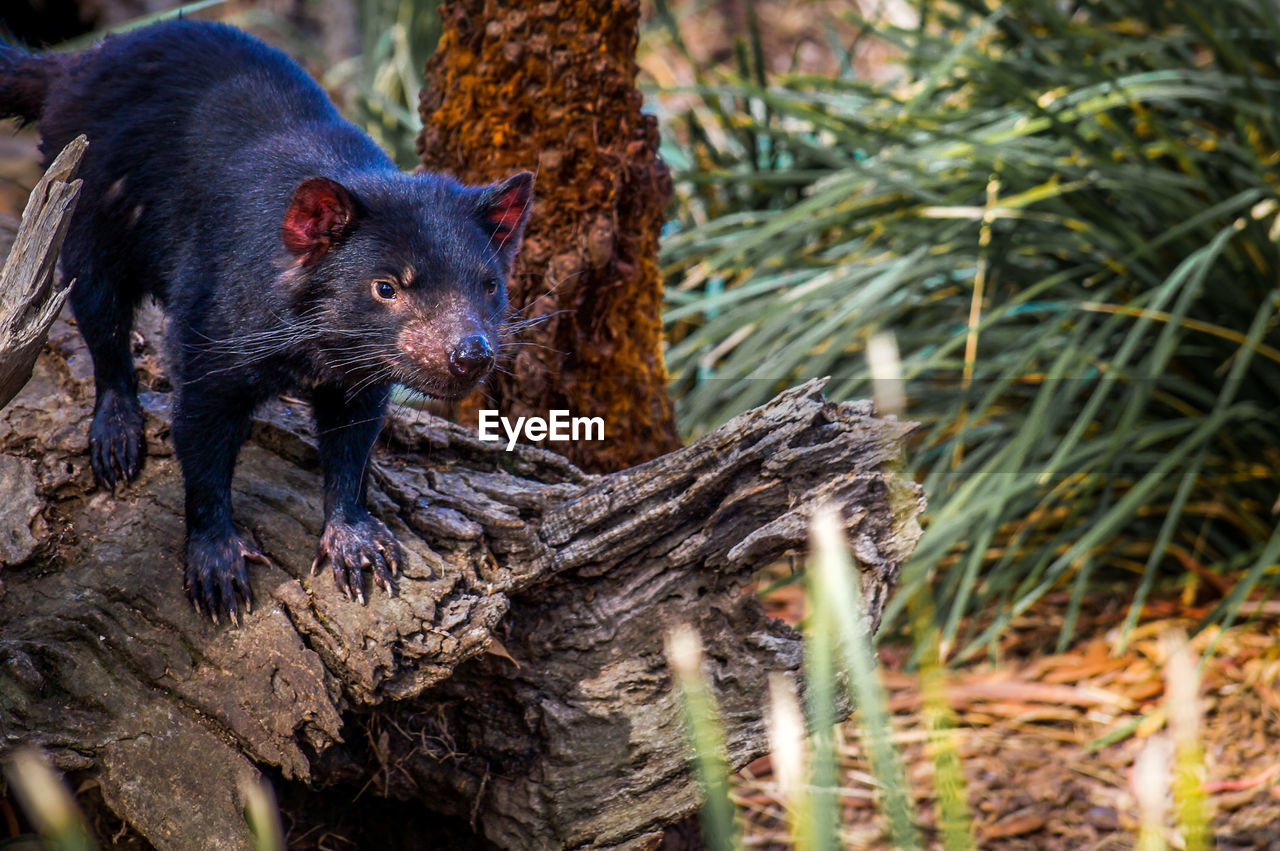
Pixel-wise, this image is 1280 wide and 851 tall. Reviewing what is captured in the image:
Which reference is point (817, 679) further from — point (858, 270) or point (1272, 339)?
point (1272, 339)

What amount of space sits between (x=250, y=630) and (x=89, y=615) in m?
0.27

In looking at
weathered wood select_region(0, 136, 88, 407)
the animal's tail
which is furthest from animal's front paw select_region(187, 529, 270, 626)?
the animal's tail

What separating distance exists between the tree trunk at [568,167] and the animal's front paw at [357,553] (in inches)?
22.6

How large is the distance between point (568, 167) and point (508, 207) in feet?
1.52

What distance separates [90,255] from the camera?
7.37 ft

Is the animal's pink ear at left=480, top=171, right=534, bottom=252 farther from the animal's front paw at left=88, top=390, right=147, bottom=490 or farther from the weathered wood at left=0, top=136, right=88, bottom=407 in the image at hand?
the animal's front paw at left=88, top=390, right=147, bottom=490

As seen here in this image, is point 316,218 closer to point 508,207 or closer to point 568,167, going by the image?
point 508,207

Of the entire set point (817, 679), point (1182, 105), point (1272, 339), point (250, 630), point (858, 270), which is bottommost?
point (817, 679)

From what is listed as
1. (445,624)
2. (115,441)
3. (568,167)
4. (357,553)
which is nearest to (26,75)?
(115,441)

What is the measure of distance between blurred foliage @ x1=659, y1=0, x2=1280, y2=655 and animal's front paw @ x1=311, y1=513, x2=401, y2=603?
64.6 inches

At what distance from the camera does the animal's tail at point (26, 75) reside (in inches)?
94.8

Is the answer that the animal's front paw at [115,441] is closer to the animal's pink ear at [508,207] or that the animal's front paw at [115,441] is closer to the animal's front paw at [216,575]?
the animal's front paw at [216,575]

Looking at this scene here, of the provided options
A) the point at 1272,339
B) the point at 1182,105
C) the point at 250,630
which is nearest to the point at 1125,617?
the point at 1272,339

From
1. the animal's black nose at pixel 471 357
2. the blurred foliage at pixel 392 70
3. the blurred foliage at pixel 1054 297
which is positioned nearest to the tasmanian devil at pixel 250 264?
the animal's black nose at pixel 471 357
